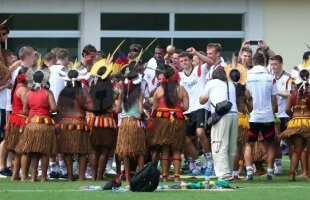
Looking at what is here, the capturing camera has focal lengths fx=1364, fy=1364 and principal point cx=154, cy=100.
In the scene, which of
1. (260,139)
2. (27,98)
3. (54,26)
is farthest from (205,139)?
(54,26)

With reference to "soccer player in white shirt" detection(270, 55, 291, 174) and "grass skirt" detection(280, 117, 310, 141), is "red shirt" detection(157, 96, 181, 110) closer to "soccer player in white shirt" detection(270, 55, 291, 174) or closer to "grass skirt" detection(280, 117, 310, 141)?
"grass skirt" detection(280, 117, 310, 141)

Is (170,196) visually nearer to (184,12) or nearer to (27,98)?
(27,98)

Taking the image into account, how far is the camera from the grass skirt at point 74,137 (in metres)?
22.6

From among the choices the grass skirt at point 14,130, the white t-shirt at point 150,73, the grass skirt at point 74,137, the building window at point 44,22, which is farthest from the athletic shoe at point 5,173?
the building window at point 44,22

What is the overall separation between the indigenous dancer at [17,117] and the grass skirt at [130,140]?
176cm

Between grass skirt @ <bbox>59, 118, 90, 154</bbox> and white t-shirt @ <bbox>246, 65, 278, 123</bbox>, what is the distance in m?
3.03

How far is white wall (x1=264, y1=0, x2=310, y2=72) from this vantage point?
1465 inches

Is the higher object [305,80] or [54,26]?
[54,26]

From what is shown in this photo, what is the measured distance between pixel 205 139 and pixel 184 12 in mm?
13362

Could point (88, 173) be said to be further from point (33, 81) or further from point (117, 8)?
point (117, 8)

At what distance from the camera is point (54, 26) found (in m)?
36.7

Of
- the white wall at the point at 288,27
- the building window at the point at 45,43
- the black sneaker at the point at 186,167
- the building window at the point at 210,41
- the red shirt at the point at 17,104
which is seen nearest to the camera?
the red shirt at the point at 17,104

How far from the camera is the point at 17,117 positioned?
2309 centimetres

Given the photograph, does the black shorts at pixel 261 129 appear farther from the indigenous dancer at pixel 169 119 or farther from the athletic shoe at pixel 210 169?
the indigenous dancer at pixel 169 119
